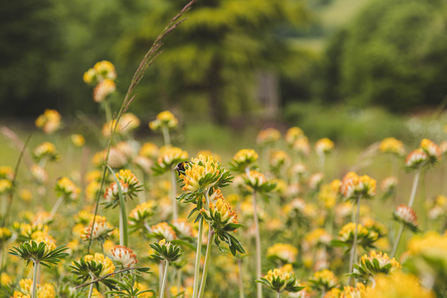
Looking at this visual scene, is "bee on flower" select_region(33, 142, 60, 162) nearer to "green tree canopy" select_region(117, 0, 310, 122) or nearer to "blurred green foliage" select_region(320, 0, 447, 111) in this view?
"green tree canopy" select_region(117, 0, 310, 122)

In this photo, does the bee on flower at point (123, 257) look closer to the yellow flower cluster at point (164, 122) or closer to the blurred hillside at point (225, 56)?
the yellow flower cluster at point (164, 122)

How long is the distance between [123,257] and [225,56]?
8.50 m

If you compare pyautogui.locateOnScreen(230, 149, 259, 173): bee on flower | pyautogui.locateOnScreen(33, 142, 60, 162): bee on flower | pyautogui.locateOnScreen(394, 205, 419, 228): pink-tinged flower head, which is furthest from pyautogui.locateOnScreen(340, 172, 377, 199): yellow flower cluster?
pyautogui.locateOnScreen(33, 142, 60, 162): bee on flower

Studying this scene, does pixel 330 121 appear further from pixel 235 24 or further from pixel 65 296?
pixel 65 296

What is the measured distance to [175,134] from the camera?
4.76ft

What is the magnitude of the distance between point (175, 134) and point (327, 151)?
805mm

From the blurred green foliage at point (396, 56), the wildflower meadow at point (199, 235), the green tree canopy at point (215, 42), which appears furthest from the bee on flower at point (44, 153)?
the blurred green foliage at point (396, 56)

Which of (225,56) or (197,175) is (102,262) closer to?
(197,175)

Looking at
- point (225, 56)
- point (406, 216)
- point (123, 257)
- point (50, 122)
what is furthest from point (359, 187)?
point (225, 56)

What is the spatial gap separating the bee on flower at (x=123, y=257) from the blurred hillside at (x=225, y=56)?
148 centimetres

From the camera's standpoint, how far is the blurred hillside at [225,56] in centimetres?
912

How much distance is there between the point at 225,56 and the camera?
8641 mm

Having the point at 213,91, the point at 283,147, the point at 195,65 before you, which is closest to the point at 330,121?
the point at 213,91

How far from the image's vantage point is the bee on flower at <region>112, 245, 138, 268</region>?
0.61 metres
